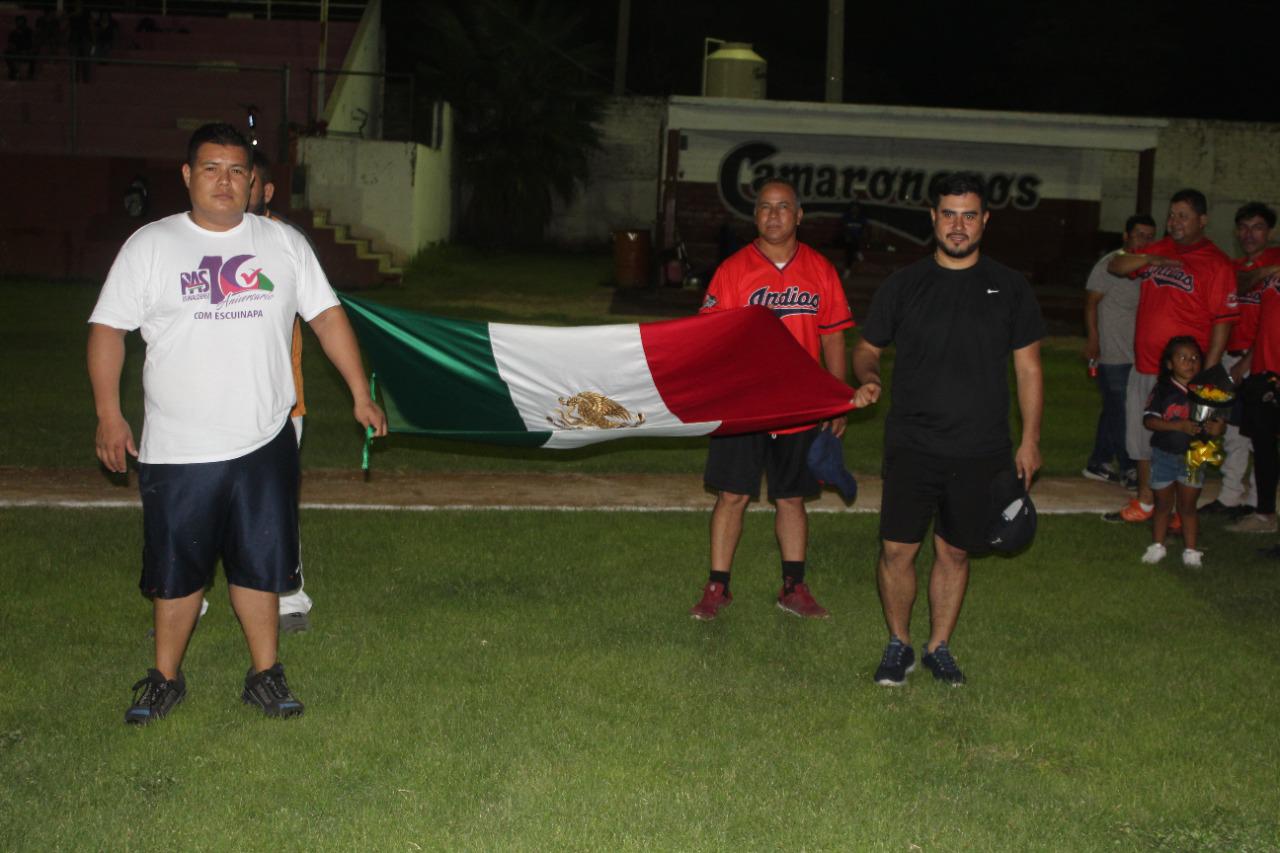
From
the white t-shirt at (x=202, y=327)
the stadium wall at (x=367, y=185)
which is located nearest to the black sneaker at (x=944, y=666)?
the white t-shirt at (x=202, y=327)

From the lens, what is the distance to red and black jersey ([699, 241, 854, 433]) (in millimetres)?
6781

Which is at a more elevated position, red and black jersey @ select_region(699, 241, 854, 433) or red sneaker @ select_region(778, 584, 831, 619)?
red and black jersey @ select_region(699, 241, 854, 433)

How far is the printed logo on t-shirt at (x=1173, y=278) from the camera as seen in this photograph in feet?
28.9

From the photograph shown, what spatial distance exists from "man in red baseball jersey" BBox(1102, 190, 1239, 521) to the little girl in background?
1.15ft

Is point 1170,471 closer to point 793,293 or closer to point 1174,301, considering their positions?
point 1174,301

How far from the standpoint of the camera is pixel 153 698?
5.36 metres

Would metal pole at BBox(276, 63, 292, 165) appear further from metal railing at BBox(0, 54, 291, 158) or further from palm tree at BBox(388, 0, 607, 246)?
palm tree at BBox(388, 0, 607, 246)

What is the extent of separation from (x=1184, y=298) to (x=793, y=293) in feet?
11.2

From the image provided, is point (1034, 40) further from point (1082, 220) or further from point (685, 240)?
point (685, 240)

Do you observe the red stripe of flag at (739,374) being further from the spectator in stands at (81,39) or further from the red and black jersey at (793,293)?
the spectator in stands at (81,39)

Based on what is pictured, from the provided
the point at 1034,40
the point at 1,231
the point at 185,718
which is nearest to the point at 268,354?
the point at 185,718

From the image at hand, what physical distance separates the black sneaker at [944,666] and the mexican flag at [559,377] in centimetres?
131

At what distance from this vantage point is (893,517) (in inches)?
236

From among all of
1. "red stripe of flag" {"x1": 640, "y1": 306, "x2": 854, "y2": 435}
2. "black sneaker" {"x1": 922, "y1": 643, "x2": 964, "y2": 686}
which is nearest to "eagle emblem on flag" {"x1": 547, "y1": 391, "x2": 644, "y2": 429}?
"red stripe of flag" {"x1": 640, "y1": 306, "x2": 854, "y2": 435}
